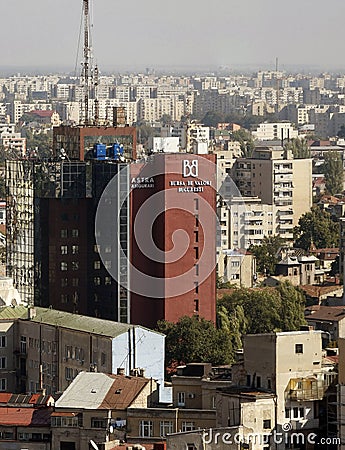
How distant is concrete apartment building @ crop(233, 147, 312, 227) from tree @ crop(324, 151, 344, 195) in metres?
9.28

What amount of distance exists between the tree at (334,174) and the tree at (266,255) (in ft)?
64.0

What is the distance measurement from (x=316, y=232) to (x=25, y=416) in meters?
26.4

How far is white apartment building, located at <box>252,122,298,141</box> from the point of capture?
81.1 meters

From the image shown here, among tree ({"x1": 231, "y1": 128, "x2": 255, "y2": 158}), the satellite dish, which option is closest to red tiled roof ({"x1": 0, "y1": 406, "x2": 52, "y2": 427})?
the satellite dish

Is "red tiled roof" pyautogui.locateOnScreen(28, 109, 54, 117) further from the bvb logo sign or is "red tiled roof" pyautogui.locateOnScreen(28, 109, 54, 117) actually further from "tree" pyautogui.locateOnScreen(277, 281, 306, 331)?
the bvb logo sign

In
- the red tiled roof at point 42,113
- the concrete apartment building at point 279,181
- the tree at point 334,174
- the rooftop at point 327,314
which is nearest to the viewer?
the rooftop at point 327,314

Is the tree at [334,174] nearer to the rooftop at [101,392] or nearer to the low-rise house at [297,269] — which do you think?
the low-rise house at [297,269]

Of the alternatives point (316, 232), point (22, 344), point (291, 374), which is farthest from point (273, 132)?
point (291, 374)

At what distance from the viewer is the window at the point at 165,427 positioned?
14.8 m

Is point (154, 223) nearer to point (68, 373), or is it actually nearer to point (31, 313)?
point (31, 313)

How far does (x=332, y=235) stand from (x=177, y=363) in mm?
20746

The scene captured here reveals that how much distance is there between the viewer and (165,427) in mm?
14867

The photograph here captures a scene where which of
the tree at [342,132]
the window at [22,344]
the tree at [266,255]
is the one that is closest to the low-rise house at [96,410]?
the window at [22,344]

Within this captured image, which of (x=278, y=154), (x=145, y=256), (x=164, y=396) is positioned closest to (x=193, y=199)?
(x=145, y=256)
